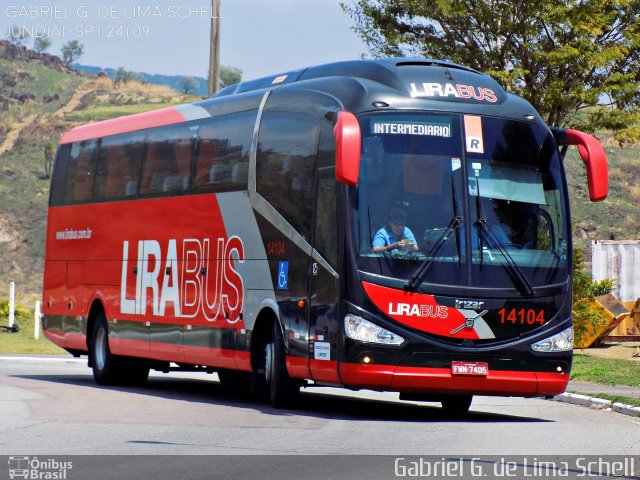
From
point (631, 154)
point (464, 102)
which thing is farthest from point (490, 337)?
point (631, 154)

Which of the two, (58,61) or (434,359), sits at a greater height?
(58,61)

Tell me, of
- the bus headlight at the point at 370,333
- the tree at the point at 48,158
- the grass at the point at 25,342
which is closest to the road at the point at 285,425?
the bus headlight at the point at 370,333

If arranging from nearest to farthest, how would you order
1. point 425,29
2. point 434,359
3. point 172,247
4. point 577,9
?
point 434,359 → point 172,247 → point 577,9 → point 425,29

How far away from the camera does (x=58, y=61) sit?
137125 mm

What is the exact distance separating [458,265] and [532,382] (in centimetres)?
157

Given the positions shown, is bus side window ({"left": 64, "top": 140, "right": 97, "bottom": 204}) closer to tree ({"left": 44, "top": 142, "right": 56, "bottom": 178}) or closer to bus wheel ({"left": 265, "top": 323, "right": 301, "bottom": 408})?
bus wheel ({"left": 265, "top": 323, "right": 301, "bottom": 408})

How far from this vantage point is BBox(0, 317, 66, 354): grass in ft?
115

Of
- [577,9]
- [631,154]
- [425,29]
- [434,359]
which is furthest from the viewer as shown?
[631,154]

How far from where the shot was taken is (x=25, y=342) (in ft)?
126

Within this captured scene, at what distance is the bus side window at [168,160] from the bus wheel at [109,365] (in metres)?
2.76

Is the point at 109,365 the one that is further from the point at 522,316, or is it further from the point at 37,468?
the point at 37,468

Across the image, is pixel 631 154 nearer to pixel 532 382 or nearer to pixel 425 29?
pixel 425 29

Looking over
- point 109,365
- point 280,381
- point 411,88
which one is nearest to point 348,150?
point 411,88

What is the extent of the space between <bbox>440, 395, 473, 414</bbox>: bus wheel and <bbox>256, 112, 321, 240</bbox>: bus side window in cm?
303
